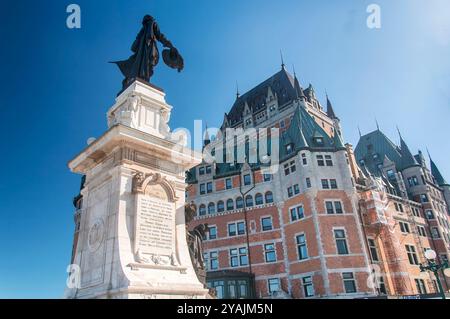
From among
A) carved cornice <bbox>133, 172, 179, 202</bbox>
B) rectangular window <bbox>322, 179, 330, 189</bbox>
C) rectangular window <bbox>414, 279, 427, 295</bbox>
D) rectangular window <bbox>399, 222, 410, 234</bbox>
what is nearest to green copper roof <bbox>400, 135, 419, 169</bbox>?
rectangular window <bbox>399, 222, 410, 234</bbox>

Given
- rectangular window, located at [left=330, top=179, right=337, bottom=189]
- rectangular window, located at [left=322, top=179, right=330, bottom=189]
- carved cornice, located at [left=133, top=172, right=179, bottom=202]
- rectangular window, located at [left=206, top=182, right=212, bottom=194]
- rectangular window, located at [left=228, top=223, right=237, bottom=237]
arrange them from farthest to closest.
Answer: rectangular window, located at [left=206, top=182, right=212, bottom=194], rectangular window, located at [left=228, top=223, right=237, bottom=237], rectangular window, located at [left=330, top=179, right=337, bottom=189], rectangular window, located at [left=322, top=179, right=330, bottom=189], carved cornice, located at [left=133, top=172, right=179, bottom=202]

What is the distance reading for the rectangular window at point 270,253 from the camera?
3444cm

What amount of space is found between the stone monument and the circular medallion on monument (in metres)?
0.02

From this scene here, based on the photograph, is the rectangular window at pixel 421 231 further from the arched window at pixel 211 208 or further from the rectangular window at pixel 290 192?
the arched window at pixel 211 208

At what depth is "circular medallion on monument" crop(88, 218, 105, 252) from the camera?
6.16m

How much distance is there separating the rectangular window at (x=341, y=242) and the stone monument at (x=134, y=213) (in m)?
27.2

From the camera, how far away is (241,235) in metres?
36.5

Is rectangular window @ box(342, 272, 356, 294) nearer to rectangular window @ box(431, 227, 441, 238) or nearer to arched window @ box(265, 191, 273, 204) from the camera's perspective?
arched window @ box(265, 191, 273, 204)

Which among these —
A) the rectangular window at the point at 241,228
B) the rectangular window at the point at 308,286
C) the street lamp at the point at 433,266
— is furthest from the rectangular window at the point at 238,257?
the street lamp at the point at 433,266

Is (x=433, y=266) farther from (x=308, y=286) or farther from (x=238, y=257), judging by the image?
(x=238, y=257)
